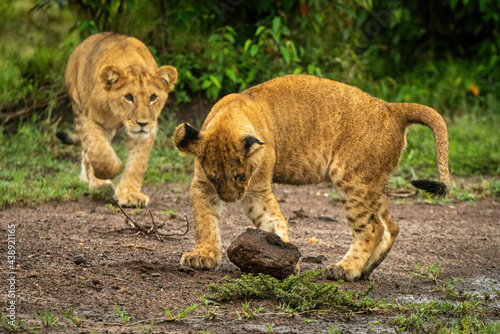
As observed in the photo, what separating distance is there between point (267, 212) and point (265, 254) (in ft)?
1.57

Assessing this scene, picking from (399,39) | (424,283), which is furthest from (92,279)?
(399,39)

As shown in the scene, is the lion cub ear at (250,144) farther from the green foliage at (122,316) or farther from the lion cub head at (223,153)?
the green foliage at (122,316)

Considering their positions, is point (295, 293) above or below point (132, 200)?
above

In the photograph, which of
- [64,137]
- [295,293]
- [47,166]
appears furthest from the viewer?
[47,166]

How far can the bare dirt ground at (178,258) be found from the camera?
3.28 metres

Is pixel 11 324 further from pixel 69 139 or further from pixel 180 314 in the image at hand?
pixel 69 139

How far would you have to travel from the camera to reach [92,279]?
3697 mm

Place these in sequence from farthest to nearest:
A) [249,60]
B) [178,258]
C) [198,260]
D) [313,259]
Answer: [249,60], [313,259], [178,258], [198,260]

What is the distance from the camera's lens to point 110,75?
584 cm

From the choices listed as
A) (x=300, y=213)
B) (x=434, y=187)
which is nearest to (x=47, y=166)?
(x=300, y=213)

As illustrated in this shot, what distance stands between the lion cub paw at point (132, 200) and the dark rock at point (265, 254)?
2239mm

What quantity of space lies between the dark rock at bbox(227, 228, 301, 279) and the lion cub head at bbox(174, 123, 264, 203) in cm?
27

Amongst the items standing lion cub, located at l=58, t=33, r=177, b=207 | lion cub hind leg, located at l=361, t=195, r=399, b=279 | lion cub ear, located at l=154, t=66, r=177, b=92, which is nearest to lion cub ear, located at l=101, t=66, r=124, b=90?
standing lion cub, located at l=58, t=33, r=177, b=207

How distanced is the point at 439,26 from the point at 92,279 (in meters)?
8.93
